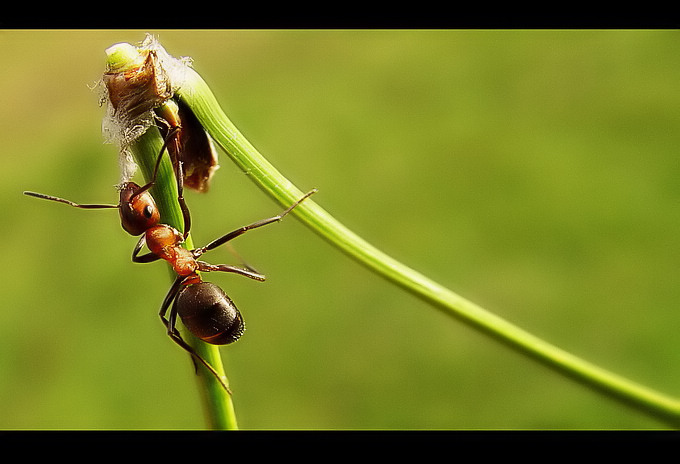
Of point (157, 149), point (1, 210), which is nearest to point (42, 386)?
point (1, 210)

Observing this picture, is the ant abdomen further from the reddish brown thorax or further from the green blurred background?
the green blurred background

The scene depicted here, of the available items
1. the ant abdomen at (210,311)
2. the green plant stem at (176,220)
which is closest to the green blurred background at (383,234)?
the ant abdomen at (210,311)

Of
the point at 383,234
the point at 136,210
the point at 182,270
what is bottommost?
the point at 182,270

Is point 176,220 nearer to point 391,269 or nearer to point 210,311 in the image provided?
point 391,269

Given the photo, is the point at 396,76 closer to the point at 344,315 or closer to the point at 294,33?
the point at 294,33

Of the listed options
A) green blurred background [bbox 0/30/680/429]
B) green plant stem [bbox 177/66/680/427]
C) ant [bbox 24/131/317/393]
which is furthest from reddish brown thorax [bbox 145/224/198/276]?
green blurred background [bbox 0/30/680/429]

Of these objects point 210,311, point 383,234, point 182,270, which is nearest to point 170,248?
point 182,270
